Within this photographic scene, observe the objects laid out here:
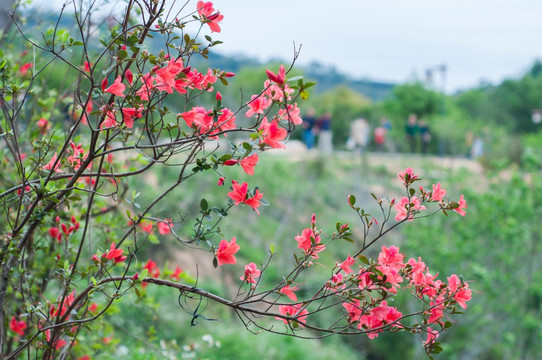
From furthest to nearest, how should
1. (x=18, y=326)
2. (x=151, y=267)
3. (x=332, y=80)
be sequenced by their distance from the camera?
1. (x=332, y=80)
2. (x=151, y=267)
3. (x=18, y=326)

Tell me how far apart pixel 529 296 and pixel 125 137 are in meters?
→ 9.21

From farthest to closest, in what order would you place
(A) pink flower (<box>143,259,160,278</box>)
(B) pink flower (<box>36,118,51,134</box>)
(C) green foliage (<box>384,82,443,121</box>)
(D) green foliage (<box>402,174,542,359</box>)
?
(C) green foliage (<box>384,82,443,121</box>) < (D) green foliage (<box>402,174,542,359</box>) < (B) pink flower (<box>36,118,51,134</box>) < (A) pink flower (<box>143,259,160,278</box>)

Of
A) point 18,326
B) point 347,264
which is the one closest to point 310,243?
point 347,264

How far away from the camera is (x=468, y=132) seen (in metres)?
31.6

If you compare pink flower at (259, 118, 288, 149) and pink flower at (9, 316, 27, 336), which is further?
pink flower at (9, 316, 27, 336)

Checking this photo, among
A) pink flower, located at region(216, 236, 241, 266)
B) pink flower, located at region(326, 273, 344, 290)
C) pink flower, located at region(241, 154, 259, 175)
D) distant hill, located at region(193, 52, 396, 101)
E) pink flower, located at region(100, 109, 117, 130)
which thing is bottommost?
pink flower, located at region(326, 273, 344, 290)

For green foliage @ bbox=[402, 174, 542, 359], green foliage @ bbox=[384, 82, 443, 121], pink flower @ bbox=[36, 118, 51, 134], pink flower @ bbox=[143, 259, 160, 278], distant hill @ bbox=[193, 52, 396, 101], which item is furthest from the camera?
distant hill @ bbox=[193, 52, 396, 101]

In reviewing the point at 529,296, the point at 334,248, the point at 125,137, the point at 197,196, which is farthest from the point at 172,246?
the point at 125,137

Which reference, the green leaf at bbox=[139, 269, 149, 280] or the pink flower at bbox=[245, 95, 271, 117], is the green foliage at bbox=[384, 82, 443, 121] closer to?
the pink flower at bbox=[245, 95, 271, 117]

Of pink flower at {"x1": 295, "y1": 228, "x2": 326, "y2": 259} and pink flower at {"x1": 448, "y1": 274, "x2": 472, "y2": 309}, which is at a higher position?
pink flower at {"x1": 295, "y1": 228, "x2": 326, "y2": 259}

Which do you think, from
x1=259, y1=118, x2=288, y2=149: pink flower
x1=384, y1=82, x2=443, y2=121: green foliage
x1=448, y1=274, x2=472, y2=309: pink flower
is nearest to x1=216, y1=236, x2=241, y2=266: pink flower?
x1=259, y1=118, x2=288, y2=149: pink flower

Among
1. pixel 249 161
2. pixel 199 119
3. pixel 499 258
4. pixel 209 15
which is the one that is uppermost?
pixel 499 258

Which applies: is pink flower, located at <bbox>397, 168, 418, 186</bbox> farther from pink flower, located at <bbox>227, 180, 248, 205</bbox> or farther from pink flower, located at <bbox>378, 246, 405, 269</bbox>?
pink flower, located at <bbox>227, 180, 248, 205</bbox>

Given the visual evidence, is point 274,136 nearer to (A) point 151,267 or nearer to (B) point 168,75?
(B) point 168,75
